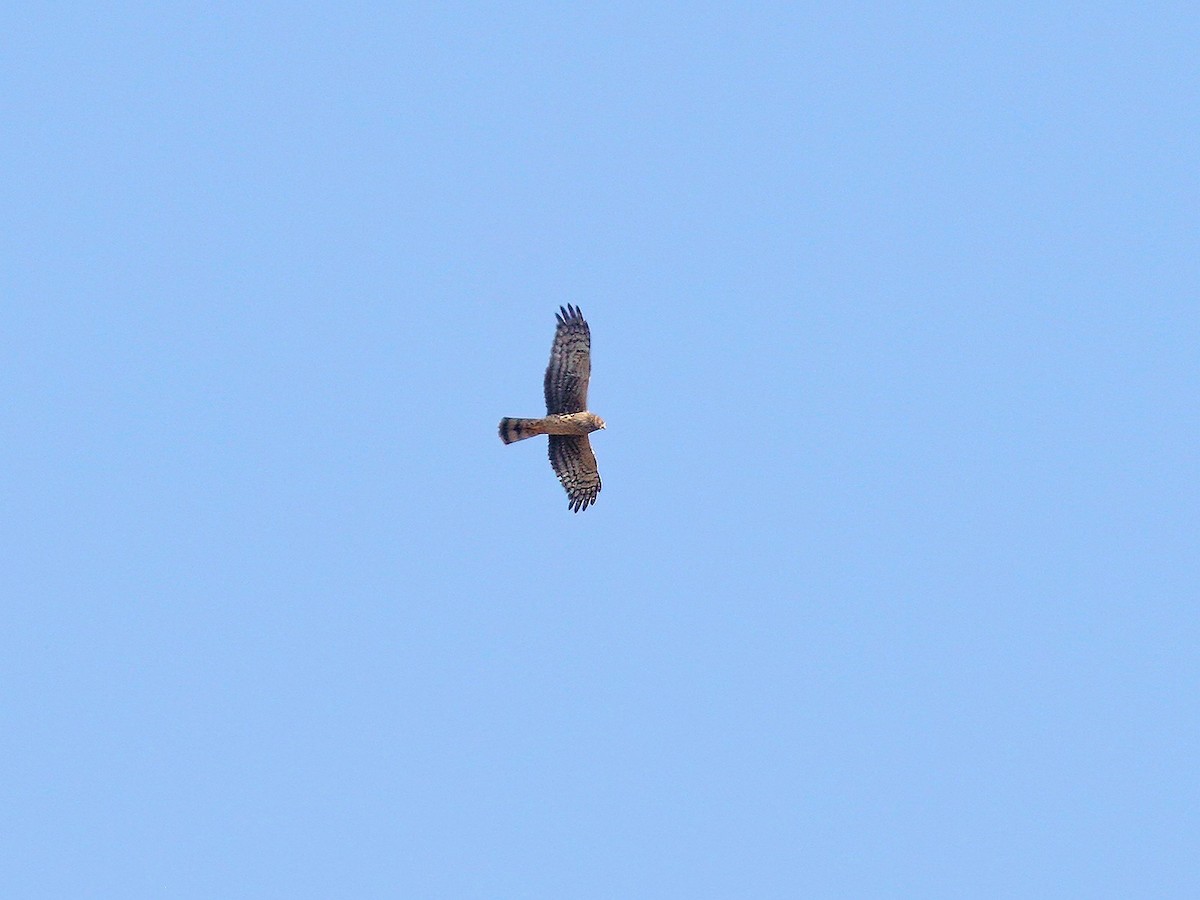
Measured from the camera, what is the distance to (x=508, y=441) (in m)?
44.0

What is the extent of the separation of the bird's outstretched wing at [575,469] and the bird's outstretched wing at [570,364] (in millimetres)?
862

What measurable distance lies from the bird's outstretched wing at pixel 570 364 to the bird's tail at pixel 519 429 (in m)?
0.49

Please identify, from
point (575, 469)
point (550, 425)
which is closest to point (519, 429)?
point (550, 425)

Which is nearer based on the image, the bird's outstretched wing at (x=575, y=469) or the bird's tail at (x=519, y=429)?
the bird's tail at (x=519, y=429)

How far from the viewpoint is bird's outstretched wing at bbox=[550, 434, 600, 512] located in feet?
146

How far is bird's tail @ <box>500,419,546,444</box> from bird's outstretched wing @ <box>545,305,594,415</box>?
0.49 metres

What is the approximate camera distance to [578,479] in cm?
4500

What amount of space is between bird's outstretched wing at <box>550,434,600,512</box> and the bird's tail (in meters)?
0.76

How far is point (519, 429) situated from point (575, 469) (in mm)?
1705

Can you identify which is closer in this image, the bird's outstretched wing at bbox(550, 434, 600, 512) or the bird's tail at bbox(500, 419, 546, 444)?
the bird's tail at bbox(500, 419, 546, 444)

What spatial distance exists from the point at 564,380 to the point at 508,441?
5.31 feet

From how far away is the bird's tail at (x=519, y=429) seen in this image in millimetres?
43656

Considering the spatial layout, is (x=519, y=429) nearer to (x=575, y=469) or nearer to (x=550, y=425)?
(x=550, y=425)

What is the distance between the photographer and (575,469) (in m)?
44.9
